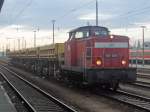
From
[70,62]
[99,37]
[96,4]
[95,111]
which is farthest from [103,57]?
[96,4]

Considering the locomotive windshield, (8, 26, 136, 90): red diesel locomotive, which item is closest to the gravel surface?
(8, 26, 136, 90): red diesel locomotive

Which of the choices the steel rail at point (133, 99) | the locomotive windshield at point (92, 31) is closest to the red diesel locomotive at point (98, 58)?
the locomotive windshield at point (92, 31)

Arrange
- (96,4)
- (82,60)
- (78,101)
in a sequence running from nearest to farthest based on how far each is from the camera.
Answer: (78,101) → (82,60) → (96,4)

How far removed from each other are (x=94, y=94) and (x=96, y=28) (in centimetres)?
348

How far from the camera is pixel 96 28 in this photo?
2105cm

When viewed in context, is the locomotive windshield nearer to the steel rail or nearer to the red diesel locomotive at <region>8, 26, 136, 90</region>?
the red diesel locomotive at <region>8, 26, 136, 90</region>

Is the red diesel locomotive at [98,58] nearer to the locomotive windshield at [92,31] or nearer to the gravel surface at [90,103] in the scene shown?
the locomotive windshield at [92,31]

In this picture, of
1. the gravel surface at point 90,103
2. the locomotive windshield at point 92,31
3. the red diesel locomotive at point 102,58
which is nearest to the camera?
the gravel surface at point 90,103

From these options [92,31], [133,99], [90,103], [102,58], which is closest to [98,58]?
[102,58]

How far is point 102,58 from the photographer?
787 inches

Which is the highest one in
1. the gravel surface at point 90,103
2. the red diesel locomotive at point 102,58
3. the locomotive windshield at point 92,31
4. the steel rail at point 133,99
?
the locomotive windshield at point 92,31

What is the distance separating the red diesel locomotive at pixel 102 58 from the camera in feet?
63.1

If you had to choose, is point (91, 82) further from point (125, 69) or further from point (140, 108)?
point (140, 108)

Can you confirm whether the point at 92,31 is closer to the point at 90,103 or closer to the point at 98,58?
the point at 98,58
